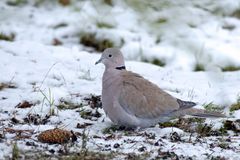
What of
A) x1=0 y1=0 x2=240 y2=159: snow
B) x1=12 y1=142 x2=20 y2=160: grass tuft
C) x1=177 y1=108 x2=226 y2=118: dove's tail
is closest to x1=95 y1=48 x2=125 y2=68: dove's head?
x1=0 y1=0 x2=240 y2=159: snow

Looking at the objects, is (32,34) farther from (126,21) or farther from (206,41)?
(206,41)

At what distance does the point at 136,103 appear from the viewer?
515 cm

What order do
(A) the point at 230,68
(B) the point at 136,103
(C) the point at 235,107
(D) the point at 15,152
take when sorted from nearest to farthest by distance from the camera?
(D) the point at 15,152 → (B) the point at 136,103 → (C) the point at 235,107 → (A) the point at 230,68

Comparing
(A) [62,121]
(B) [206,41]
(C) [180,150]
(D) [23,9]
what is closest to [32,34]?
(D) [23,9]

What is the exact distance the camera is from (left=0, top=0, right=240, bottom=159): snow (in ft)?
15.9

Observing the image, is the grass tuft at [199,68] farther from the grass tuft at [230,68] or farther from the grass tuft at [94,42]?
the grass tuft at [94,42]

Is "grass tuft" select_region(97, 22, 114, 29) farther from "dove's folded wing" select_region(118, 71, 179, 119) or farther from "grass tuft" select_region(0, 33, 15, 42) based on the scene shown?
"dove's folded wing" select_region(118, 71, 179, 119)

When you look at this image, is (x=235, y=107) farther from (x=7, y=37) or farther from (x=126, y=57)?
(x=7, y=37)

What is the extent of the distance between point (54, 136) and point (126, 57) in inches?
150

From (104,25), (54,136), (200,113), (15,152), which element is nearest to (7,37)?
(104,25)

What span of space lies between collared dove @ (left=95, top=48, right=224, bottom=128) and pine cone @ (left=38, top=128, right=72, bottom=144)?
0.69 m

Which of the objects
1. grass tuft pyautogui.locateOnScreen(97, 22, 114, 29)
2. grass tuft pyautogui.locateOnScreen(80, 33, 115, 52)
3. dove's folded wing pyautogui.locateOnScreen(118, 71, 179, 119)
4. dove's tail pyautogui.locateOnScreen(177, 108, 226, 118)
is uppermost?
grass tuft pyautogui.locateOnScreen(97, 22, 114, 29)

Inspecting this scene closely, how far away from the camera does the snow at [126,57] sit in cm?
484

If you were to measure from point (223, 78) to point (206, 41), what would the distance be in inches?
59.1
